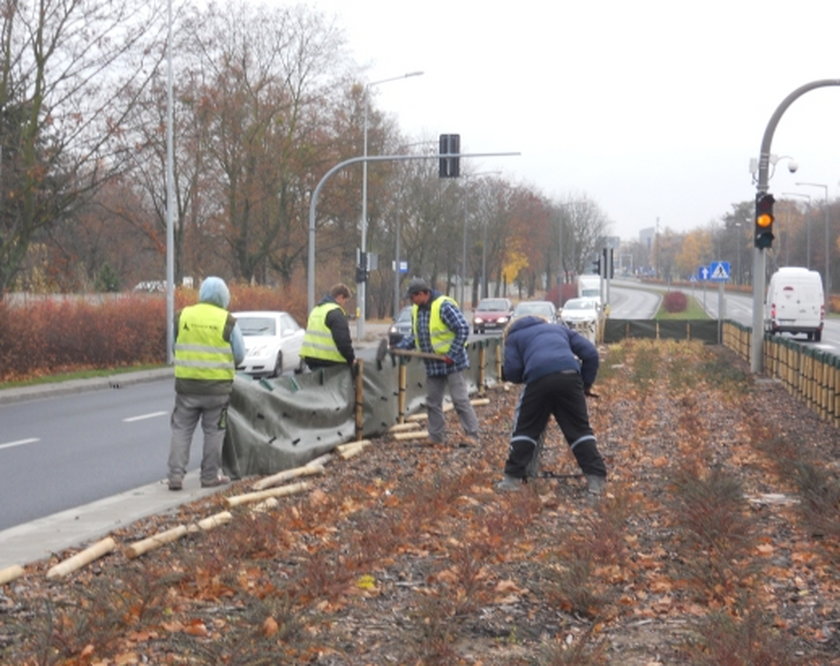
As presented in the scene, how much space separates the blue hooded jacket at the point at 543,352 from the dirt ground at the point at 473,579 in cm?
95

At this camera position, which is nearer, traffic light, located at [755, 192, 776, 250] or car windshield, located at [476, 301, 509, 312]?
traffic light, located at [755, 192, 776, 250]

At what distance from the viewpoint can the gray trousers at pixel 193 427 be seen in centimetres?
1186

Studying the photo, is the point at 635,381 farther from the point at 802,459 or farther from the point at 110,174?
the point at 802,459

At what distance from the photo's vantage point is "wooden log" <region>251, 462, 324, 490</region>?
1173 cm

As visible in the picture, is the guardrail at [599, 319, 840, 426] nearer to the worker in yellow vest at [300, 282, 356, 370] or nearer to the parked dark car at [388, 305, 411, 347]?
the worker in yellow vest at [300, 282, 356, 370]

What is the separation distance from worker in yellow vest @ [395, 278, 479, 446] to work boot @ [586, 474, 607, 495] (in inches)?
141

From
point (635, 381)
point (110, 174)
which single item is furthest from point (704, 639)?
point (110, 174)

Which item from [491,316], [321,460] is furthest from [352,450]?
[491,316]

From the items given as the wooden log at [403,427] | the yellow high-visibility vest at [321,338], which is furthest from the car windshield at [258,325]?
the yellow high-visibility vest at [321,338]

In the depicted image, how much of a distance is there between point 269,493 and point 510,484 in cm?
196

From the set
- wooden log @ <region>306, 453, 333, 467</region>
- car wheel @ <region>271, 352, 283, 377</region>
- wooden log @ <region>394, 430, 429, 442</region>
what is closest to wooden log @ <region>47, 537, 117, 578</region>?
wooden log @ <region>306, 453, 333, 467</region>

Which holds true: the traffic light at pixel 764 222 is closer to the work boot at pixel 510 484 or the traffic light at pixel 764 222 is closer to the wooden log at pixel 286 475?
the wooden log at pixel 286 475

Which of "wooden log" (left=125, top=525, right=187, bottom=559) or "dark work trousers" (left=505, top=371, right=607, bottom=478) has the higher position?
"dark work trousers" (left=505, top=371, right=607, bottom=478)

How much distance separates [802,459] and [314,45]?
4671 cm
